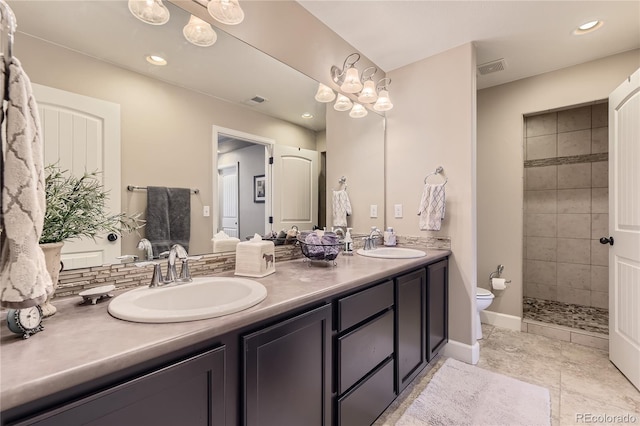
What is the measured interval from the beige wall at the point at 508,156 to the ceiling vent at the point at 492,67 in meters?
Answer: 0.36

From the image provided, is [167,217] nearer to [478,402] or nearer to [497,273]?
[478,402]

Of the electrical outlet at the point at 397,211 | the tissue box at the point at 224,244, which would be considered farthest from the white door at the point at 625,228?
the tissue box at the point at 224,244

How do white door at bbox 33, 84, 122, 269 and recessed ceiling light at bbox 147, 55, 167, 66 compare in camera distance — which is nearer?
white door at bbox 33, 84, 122, 269

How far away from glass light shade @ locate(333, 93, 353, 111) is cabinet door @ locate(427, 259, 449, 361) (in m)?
1.34

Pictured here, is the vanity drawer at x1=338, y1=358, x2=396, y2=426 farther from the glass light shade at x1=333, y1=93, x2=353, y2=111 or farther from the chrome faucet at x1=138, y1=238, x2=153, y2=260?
the glass light shade at x1=333, y1=93, x2=353, y2=111

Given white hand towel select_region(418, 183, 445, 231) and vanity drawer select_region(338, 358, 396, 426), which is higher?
white hand towel select_region(418, 183, 445, 231)

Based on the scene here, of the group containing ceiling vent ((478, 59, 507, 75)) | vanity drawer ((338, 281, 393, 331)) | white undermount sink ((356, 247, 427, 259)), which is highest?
ceiling vent ((478, 59, 507, 75))

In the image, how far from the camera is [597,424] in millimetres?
1560

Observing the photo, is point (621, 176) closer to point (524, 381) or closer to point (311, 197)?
point (524, 381)

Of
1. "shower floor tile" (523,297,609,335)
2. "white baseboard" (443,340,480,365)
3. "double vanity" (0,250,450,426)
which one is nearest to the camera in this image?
"double vanity" (0,250,450,426)

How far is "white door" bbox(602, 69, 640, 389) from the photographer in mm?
1860

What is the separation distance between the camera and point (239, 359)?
0.87 m

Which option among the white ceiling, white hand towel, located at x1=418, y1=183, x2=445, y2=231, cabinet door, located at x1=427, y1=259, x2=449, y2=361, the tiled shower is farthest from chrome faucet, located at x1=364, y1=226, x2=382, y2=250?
the tiled shower

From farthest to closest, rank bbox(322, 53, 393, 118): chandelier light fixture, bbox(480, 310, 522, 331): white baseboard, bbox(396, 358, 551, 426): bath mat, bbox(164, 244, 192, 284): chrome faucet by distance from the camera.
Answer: bbox(480, 310, 522, 331): white baseboard → bbox(322, 53, 393, 118): chandelier light fixture → bbox(396, 358, 551, 426): bath mat → bbox(164, 244, 192, 284): chrome faucet
